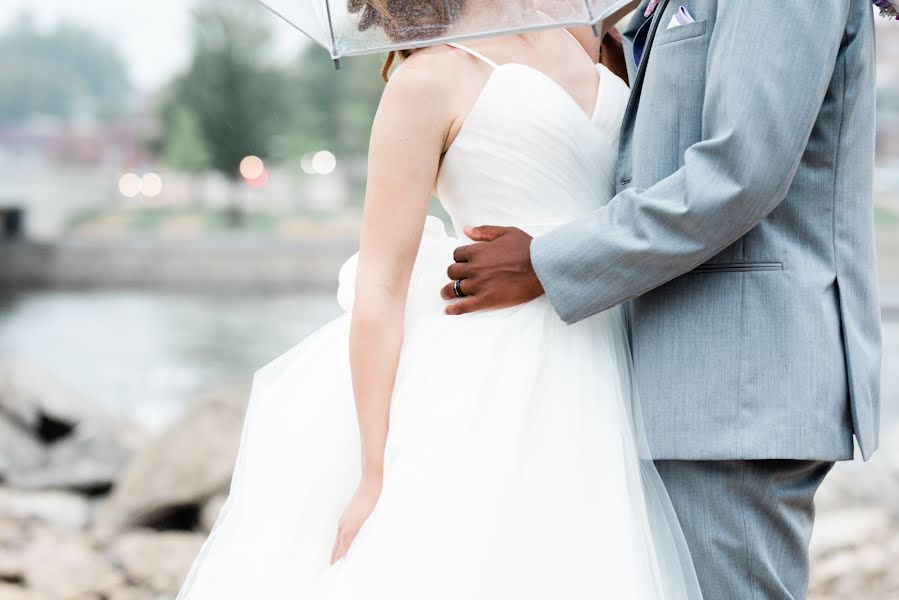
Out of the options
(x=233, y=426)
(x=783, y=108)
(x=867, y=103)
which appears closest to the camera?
(x=783, y=108)

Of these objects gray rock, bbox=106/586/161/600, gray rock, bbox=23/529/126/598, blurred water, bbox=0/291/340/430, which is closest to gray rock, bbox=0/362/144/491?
blurred water, bbox=0/291/340/430

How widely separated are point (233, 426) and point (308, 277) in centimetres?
166

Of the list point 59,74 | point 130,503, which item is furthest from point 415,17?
point 59,74

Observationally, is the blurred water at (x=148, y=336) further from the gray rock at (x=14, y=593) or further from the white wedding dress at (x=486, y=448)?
the white wedding dress at (x=486, y=448)

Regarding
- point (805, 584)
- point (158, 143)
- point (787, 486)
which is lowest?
point (805, 584)

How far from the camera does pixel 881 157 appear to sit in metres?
4.80

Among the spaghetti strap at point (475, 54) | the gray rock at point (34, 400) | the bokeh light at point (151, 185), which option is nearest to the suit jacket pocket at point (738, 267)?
the spaghetti strap at point (475, 54)


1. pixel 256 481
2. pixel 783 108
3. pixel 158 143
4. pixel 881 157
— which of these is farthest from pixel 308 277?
pixel 783 108

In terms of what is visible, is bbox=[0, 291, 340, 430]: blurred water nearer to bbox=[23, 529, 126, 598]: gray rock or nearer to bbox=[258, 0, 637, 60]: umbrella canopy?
bbox=[23, 529, 126, 598]: gray rock

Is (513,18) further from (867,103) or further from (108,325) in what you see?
(108,325)

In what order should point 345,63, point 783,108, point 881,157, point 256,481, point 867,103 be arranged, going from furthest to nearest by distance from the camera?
point 345,63 < point 881,157 < point 256,481 < point 867,103 < point 783,108

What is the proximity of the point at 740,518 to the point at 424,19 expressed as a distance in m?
0.76

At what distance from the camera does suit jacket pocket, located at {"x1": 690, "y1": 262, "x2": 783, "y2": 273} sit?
133cm

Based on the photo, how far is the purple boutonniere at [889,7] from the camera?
4.37ft
